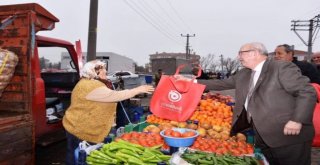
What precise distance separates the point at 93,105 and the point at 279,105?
6.85 feet

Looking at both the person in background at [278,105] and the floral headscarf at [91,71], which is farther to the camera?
the floral headscarf at [91,71]

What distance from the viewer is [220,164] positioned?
9.42ft

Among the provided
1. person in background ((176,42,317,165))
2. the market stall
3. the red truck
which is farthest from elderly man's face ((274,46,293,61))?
the red truck

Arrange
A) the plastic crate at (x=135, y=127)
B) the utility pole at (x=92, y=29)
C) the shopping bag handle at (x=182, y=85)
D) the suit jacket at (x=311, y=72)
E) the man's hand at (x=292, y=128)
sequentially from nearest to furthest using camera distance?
the man's hand at (x=292, y=128) < the plastic crate at (x=135, y=127) < the shopping bag handle at (x=182, y=85) < the suit jacket at (x=311, y=72) < the utility pole at (x=92, y=29)

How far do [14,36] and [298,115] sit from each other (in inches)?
131

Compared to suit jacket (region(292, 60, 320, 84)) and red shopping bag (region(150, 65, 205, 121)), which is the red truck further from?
suit jacket (region(292, 60, 320, 84))

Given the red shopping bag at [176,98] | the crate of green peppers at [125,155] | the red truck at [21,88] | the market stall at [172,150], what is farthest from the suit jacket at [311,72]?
the red truck at [21,88]

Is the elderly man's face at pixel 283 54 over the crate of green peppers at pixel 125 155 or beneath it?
over

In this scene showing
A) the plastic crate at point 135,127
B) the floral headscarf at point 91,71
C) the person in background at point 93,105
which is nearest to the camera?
the person in background at point 93,105

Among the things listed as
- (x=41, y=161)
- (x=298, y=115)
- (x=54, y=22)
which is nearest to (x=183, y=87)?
(x=298, y=115)

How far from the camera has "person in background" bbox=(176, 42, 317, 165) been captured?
3010 mm

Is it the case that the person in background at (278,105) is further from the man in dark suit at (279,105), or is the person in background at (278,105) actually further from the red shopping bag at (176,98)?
the red shopping bag at (176,98)

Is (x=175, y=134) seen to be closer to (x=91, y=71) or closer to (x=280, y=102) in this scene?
(x=280, y=102)

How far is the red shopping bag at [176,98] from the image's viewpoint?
4.29m
